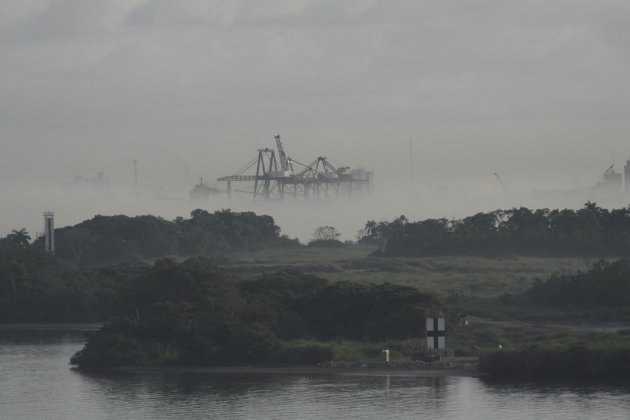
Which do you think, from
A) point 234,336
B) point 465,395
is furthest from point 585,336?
point 234,336

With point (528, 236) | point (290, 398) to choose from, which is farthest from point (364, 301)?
point (528, 236)

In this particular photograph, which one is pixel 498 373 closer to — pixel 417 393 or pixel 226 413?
pixel 417 393

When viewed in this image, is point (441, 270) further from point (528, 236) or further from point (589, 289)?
point (589, 289)

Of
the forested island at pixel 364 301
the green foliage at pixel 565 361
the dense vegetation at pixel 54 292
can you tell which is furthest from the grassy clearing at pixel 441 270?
the green foliage at pixel 565 361

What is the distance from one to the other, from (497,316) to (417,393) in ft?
96.1

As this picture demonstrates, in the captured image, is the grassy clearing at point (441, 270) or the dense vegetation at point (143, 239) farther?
the dense vegetation at point (143, 239)

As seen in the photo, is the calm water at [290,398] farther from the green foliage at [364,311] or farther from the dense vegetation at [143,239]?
the dense vegetation at [143,239]

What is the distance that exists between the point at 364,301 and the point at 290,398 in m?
17.7

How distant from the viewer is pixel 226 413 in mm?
60625

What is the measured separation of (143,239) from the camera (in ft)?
571

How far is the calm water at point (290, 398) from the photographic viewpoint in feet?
194

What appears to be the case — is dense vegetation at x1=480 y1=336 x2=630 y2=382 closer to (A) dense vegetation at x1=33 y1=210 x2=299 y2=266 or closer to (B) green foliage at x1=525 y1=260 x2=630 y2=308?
(B) green foliage at x1=525 y1=260 x2=630 y2=308

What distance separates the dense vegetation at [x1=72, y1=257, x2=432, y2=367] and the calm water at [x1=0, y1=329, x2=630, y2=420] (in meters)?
3.21

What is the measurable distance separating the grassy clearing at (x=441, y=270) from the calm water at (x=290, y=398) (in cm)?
3731
